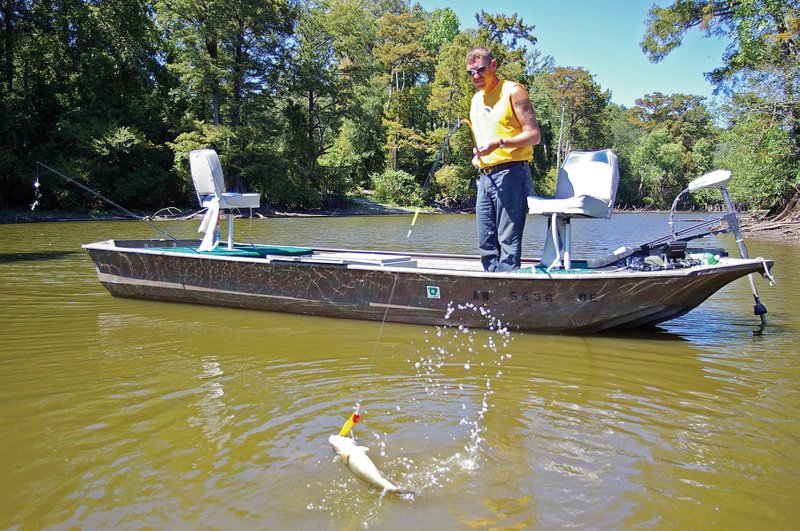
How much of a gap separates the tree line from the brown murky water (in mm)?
15995

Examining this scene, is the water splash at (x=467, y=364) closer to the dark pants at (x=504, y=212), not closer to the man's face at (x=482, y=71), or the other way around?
the dark pants at (x=504, y=212)

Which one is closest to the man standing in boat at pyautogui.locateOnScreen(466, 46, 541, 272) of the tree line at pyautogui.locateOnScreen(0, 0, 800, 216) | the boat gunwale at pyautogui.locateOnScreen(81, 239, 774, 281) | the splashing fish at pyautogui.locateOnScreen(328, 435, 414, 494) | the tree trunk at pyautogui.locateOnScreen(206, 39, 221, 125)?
the boat gunwale at pyautogui.locateOnScreen(81, 239, 774, 281)

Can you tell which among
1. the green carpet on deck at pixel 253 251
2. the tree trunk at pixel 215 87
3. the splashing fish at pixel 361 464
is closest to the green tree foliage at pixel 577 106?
the tree trunk at pixel 215 87

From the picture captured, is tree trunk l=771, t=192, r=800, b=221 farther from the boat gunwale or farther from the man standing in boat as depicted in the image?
the man standing in boat

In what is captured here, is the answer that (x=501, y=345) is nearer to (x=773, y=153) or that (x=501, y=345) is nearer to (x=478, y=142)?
(x=478, y=142)

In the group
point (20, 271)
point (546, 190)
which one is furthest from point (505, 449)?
point (546, 190)

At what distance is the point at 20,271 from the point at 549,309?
891 centimetres

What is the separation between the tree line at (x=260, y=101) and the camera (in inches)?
788

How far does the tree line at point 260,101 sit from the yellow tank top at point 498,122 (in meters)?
15.1

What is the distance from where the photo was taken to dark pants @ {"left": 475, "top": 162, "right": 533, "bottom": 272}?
5.84m

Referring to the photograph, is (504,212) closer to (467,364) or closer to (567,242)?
(567,242)

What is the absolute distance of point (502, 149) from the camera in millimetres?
5754

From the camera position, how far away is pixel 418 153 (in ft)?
158

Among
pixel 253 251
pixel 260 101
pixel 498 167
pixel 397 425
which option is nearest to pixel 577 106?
pixel 260 101
